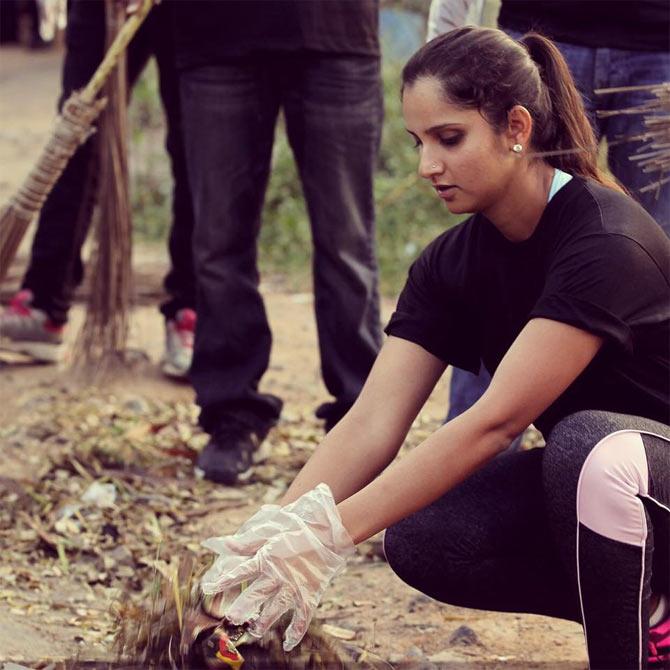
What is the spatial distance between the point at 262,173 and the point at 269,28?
0.36m

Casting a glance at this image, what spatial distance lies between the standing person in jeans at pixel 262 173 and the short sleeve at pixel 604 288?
4.12ft

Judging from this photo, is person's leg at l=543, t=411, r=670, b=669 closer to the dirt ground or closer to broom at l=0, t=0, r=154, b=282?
the dirt ground

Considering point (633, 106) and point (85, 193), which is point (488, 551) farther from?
point (85, 193)

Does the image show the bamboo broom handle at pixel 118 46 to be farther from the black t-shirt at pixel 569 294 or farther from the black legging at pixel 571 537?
the black legging at pixel 571 537

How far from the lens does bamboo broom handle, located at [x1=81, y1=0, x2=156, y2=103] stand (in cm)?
325

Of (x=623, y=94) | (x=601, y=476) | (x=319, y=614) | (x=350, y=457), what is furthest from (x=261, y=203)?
(x=601, y=476)

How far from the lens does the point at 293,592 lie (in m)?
1.96

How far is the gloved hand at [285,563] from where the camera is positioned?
1939 mm

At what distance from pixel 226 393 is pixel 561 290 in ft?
4.85

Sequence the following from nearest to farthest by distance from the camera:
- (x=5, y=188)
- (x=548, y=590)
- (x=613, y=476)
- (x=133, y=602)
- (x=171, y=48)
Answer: (x=613, y=476), (x=548, y=590), (x=133, y=602), (x=171, y=48), (x=5, y=188)

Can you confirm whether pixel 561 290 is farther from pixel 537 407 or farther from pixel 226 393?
pixel 226 393

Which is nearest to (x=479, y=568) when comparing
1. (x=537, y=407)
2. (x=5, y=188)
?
(x=537, y=407)

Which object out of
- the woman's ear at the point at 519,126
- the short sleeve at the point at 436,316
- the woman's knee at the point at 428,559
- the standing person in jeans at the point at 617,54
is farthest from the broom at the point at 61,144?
the woman's knee at the point at 428,559

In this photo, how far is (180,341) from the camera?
3.96m
